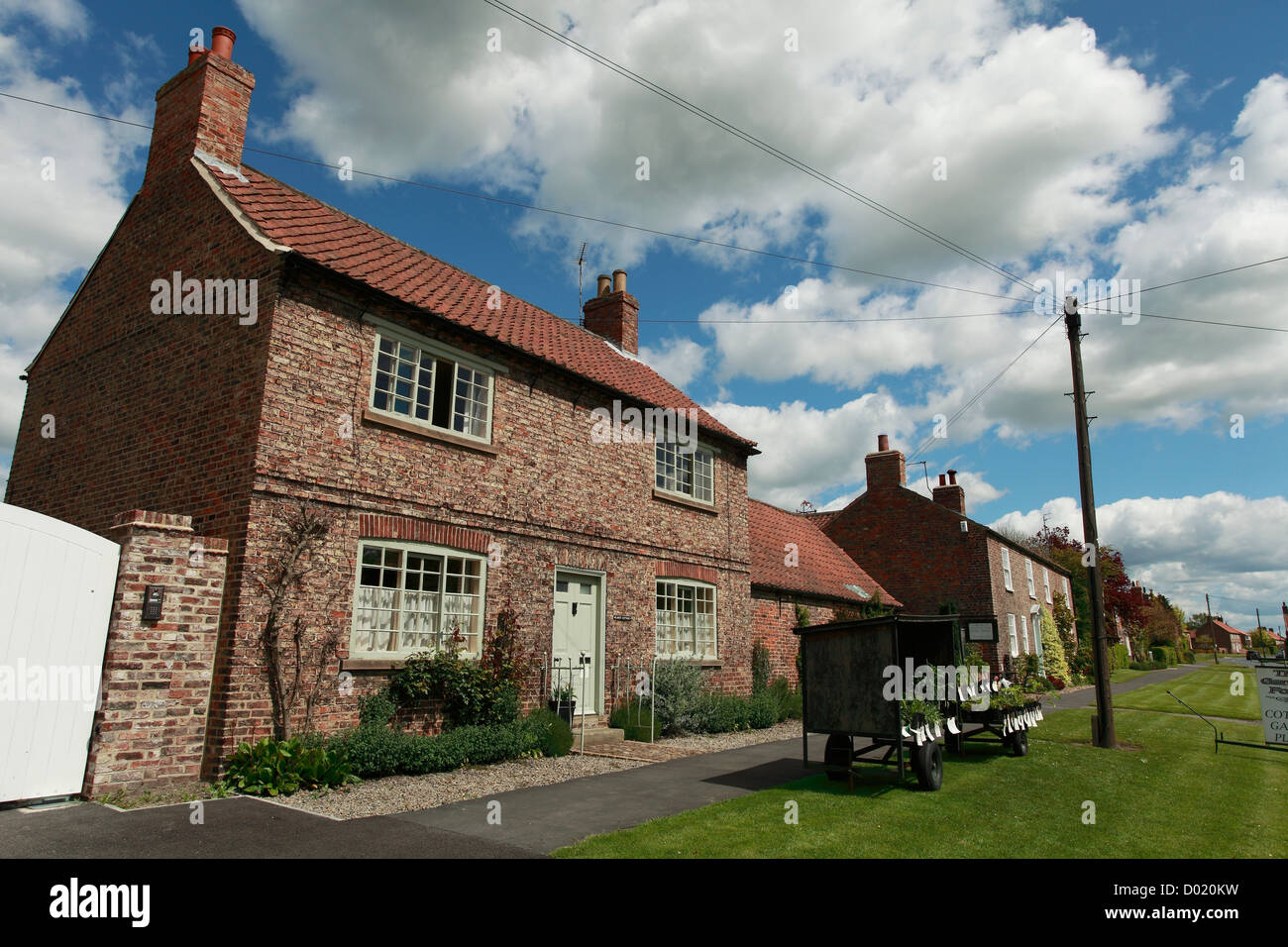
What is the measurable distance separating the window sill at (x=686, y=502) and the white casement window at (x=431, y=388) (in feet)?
15.5

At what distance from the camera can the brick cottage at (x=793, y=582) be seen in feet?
62.2

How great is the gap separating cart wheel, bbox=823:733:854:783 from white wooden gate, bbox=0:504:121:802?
320 inches

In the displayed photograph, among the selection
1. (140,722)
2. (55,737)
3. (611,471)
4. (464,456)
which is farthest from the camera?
(611,471)

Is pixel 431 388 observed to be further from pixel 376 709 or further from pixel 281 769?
pixel 281 769

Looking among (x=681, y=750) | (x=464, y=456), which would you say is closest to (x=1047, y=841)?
(x=681, y=750)

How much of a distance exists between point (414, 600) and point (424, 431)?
8.01 ft

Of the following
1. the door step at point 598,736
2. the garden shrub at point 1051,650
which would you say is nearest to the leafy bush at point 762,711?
the door step at point 598,736

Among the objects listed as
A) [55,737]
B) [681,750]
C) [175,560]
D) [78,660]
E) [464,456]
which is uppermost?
[464,456]

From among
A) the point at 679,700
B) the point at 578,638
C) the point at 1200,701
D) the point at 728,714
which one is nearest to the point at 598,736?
the point at 578,638

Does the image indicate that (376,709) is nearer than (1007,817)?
No

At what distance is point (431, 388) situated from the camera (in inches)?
446
